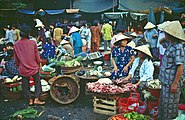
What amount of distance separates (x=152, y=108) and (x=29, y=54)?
3152 millimetres

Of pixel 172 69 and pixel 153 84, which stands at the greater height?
pixel 172 69

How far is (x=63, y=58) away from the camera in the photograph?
29.0 feet

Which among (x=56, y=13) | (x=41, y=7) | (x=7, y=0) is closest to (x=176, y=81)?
(x=7, y=0)

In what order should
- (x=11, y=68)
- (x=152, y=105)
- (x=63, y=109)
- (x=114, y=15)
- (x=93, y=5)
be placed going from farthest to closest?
(x=93, y=5) < (x=114, y=15) < (x=11, y=68) < (x=63, y=109) < (x=152, y=105)

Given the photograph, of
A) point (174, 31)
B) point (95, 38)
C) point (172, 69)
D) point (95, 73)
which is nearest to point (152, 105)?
point (172, 69)

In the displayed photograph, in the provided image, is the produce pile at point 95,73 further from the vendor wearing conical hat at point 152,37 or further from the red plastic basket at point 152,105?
the vendor wearing conical hat at point 152,37

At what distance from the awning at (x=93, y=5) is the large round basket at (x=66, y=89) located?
11477 millimetres

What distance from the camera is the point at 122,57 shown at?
6.69 meters

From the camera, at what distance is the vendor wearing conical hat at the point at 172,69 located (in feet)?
14.6

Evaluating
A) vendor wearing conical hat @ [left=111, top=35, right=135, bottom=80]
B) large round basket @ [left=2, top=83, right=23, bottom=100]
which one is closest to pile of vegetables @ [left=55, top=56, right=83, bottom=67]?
large round basket @ [left=2, top=83, right=23, bottom=100]

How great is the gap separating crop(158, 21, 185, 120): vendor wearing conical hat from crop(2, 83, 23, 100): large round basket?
4.34m

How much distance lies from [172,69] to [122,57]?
2238mm

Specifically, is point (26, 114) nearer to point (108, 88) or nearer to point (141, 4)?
point (108, 88)

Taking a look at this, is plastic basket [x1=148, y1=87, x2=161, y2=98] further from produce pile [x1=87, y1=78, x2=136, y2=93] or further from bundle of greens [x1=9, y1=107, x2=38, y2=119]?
bundle of greens [x1=9, y1=107, x2=38, y2=119]
